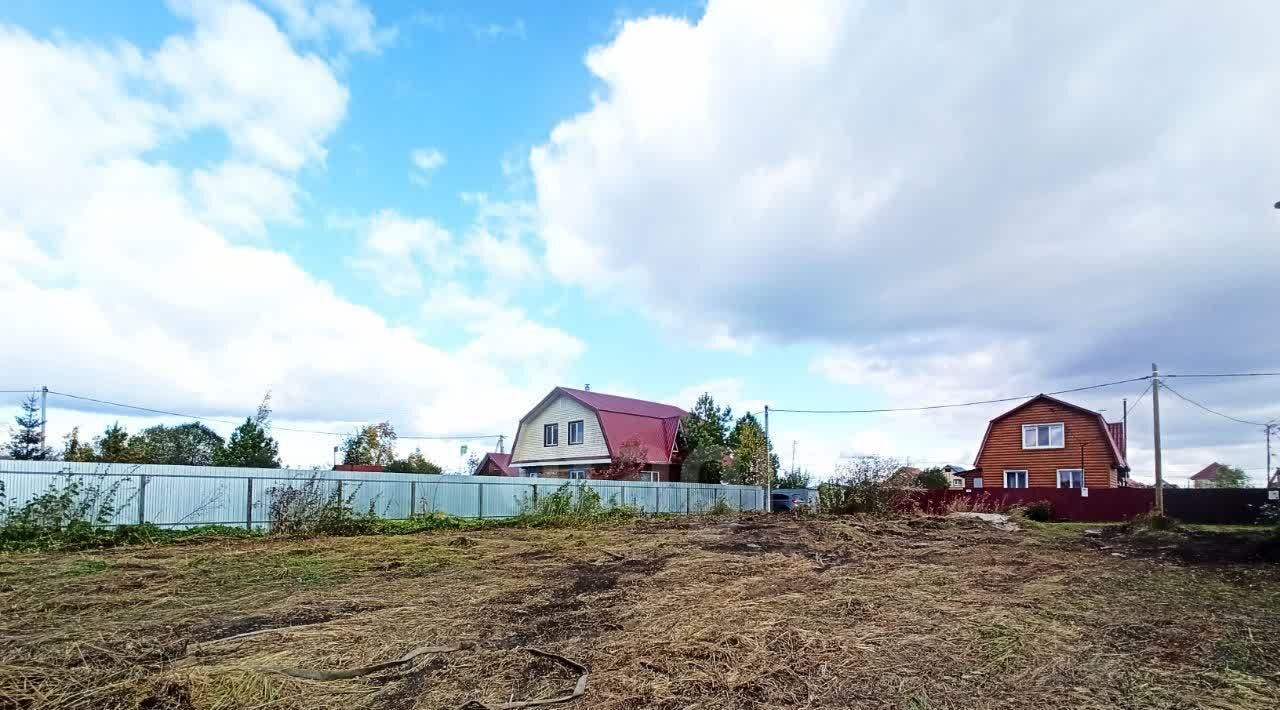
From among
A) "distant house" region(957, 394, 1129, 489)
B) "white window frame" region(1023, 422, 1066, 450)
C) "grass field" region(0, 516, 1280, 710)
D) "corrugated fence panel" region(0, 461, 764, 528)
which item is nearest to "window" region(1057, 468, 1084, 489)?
"distant house" region(957, 394, 1129, 489)

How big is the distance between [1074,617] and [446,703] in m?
5.13

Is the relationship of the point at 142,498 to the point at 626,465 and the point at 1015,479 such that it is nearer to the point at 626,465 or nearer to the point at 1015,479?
the point at 626,465

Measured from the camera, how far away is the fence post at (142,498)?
13070 millimetres

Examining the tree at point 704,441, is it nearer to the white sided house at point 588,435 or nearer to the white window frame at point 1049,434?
the white sided house at point 588,435

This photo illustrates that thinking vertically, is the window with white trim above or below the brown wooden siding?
below

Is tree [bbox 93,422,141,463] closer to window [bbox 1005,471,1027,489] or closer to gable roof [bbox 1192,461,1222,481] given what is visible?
window [bbox 1005,471,1027,489]

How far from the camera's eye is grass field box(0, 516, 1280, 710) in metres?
3.77

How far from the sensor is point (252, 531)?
45.6ft

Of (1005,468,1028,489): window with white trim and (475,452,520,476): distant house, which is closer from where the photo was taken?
(1005,468,1028,489): window with white trim

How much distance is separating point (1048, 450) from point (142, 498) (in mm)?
31533

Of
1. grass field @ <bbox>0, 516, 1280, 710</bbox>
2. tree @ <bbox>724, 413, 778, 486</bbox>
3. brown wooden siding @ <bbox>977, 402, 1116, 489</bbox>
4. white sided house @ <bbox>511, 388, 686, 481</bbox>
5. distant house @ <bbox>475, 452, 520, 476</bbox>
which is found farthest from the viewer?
distant house @ <bbox>475, 452, 520, 476</bbox>

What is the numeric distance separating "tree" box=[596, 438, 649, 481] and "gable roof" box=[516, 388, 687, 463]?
1.69 ft

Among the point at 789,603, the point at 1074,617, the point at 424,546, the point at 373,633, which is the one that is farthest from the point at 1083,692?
the point at 424,546

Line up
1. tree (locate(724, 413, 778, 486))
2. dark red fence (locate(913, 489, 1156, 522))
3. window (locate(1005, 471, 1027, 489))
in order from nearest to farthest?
dark red fence (locate(913, 489, 1156, 522)), tree (locate(724, 413, 778, 486)), window (locate(1005, 471, 1027, 489))
